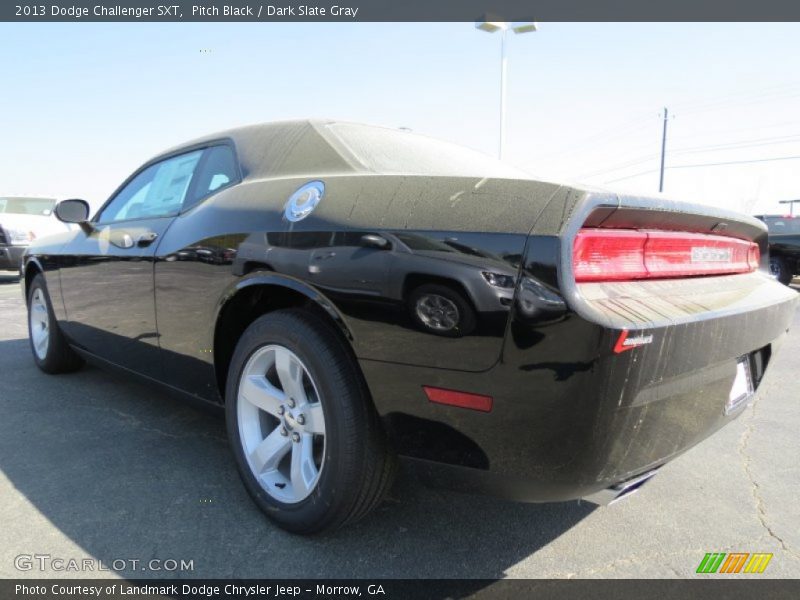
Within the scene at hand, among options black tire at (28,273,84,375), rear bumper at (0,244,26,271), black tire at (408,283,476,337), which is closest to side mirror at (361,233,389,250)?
black tire at (408,283,476,337)

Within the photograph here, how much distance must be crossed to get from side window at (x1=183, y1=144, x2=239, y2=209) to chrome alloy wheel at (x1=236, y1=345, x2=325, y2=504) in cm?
91

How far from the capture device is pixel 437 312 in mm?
1552

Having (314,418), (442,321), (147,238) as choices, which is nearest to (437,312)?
(442,321)

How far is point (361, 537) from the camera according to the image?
2031mm

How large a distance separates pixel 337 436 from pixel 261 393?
47 cm

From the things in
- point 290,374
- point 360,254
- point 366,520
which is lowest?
point 366,520

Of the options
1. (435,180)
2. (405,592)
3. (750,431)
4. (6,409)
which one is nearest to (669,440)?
(405,592)

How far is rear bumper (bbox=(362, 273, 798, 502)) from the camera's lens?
1407mm

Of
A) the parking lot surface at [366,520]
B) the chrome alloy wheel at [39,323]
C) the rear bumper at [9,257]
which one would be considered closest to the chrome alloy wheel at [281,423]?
the parking lot surface at [366,520]

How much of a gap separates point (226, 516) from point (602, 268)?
164 centimetres

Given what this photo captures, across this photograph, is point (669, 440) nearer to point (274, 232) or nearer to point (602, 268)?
point (602, 268)

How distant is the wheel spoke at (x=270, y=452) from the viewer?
2084 millimetres

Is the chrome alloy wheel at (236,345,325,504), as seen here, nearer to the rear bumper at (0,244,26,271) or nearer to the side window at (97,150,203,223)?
the side window at (97,150,203,223)

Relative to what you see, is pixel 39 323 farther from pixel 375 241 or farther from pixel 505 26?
pixel 505 26
